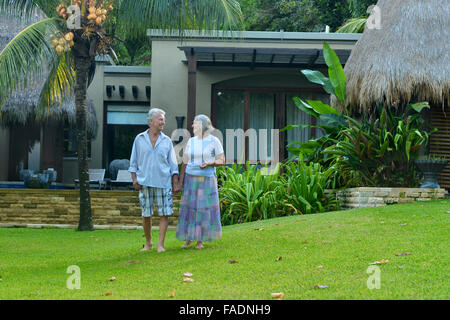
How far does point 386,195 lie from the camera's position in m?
11.2

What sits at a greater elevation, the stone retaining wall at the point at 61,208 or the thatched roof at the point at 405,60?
the thatched roof at the point at 405,60

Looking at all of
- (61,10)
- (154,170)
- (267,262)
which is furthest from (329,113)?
(267,262)

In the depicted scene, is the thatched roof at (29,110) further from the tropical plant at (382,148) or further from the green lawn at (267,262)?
the tropical plant at (382,148)

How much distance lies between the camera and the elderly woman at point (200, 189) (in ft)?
23.6

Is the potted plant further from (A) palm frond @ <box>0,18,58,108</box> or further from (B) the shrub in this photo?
(A) palm frond @ <box>0,18,58,108</box>

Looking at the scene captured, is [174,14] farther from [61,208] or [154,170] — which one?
[61,208]

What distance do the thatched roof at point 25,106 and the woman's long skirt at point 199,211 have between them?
10.5 metres

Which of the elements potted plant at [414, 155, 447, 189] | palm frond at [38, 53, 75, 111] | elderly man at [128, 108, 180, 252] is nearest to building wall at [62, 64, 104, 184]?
palm frond at [38, 53, 75, 111]

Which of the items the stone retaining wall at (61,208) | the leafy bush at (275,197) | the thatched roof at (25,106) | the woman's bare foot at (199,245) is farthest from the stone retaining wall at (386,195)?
the thatched roof at (25,106)

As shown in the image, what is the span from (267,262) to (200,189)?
4.46 ft

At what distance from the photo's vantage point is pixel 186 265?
624 cm

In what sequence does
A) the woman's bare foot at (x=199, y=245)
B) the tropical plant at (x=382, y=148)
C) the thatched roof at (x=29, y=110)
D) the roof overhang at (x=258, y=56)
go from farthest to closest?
the thatched roof at (x=29, y=110)
the roof overhang at (x=258, y=56)
the tropical plant at (x=382, y=148)
the woman's bare foot at (x=199, y=245)

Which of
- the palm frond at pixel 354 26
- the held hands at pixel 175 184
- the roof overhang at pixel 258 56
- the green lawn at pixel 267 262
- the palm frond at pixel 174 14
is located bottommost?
the green lawn at pixel 267 262

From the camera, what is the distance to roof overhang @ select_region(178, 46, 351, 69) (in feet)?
50.0
